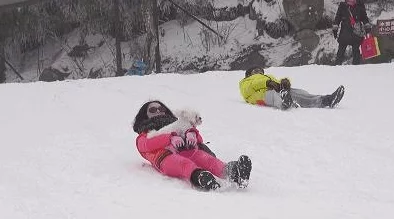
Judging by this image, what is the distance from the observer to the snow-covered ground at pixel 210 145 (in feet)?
9.86

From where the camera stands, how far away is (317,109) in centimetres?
638

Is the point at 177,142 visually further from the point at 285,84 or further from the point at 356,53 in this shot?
the point at 356,53

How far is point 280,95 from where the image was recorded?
6.39 m

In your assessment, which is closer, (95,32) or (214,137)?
(214,137)

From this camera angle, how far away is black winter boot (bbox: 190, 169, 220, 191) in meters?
3.41

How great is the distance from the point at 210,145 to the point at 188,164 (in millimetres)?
1350

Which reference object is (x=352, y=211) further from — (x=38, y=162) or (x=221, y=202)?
(x=38, y=162)

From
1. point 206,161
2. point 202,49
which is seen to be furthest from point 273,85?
point 202,49

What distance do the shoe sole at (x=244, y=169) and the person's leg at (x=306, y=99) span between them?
10.5 ft

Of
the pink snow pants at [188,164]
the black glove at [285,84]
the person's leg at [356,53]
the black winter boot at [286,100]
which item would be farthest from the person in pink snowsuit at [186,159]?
the person's leg at [356,53]

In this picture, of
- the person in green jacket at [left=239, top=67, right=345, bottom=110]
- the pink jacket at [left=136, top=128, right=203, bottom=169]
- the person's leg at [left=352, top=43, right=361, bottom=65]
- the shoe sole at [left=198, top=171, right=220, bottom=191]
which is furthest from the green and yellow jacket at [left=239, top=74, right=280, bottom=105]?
the person's leg at [left=352, top=43, right=361, bottom=65]

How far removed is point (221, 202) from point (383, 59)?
9319mm

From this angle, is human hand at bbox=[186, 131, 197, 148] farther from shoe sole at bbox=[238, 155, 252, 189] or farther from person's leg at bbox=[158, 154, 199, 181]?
shoe sole at bbox=[238, 155, 252, 189]

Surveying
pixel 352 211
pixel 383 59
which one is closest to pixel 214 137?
pixel 352 211
